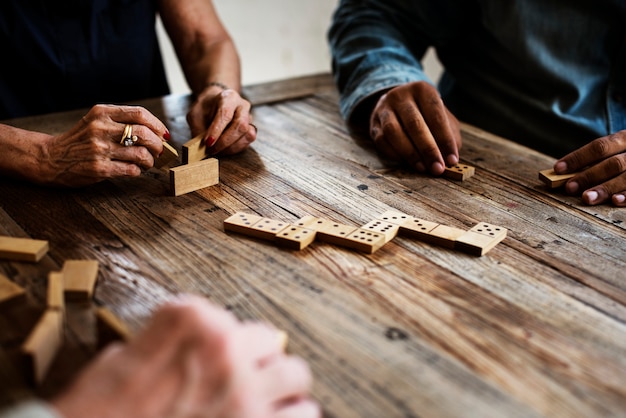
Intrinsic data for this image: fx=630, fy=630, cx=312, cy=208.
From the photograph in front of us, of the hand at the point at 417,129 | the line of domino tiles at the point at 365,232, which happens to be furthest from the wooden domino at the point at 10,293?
the hand at the point at 417,129

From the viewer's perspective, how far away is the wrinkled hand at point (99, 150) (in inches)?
60.9

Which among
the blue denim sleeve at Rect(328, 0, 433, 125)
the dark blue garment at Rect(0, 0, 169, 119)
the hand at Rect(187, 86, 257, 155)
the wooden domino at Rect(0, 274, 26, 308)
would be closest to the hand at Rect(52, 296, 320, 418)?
the wooden domino at Rect(0, 274, 26, 308)

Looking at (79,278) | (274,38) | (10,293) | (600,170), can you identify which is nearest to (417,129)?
(600,170)

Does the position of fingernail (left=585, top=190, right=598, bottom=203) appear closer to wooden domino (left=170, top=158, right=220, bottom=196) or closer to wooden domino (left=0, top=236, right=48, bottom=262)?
wooden domino (left=170, top=158, right=220, bottom=196)

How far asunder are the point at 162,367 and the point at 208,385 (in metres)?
0.07

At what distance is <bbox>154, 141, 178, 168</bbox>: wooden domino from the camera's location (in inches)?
64.8

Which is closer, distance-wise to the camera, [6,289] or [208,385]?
[208,385]

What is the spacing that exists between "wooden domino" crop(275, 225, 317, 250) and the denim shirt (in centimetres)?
85

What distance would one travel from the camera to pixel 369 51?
2281mm

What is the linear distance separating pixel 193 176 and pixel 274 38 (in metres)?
3.66

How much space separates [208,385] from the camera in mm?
838

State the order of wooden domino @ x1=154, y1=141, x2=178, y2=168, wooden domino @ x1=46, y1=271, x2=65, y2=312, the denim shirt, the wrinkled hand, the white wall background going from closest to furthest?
wooden domino @ x1=46, y1=271, x2=65, y2=312, the wrinkled hand, wooden domino @ x1=154, y1=141, x2=178, y2=168, the denim shirt, the white wall background

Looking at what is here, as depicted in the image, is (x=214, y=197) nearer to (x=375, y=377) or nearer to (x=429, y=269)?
(x=429, y=269)

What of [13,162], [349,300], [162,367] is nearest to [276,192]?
[349,300]
